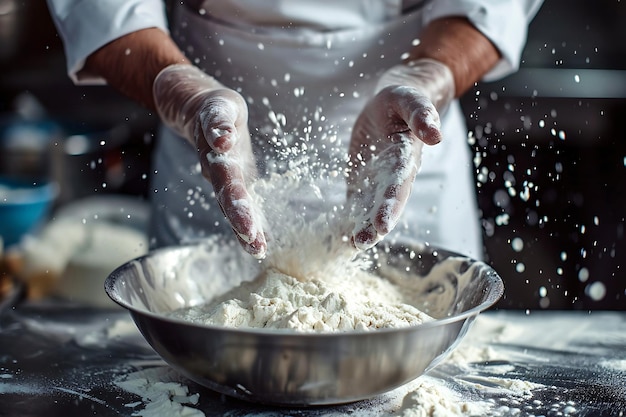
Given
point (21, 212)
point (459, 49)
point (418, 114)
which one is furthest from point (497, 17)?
point (21, 212)

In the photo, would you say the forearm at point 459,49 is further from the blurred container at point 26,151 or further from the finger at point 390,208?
the blurred container at point 26,151

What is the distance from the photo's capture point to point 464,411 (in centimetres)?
81

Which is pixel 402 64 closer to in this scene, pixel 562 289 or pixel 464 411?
pixel 464 411

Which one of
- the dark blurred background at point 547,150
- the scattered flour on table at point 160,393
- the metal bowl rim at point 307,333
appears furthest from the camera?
the dark blurred background at point 547,150

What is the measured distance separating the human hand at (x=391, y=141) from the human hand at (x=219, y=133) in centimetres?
15

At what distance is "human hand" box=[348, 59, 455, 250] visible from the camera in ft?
2.84

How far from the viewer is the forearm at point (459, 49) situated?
3.95 feet

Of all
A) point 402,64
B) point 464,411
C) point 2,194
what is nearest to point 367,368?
point 464,411

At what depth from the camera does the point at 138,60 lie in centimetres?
119

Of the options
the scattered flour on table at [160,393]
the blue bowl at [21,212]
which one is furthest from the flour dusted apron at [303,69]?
the blue bowl at [21,212]

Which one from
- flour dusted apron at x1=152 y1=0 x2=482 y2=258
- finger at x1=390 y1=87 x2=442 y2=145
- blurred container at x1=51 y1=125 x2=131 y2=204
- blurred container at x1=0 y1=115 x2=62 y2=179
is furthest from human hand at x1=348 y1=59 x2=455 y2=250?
blurred container at x1=0 y1=115 x2=62 y2=179

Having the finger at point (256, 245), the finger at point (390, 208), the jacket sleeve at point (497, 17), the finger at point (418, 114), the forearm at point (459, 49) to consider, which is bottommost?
the finger at point (256, 245)

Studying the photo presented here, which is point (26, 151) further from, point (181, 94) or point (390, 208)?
point (390, 208)

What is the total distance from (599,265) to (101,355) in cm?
234
